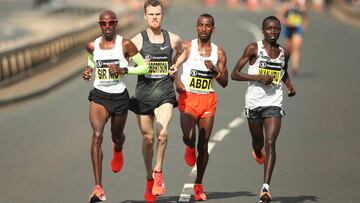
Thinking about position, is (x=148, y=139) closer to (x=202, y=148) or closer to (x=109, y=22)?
(x=202, y=148)

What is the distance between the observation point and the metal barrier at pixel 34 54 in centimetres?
2322

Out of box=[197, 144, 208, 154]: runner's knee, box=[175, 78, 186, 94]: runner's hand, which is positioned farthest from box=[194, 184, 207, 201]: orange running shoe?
box=[175, 78, 186, 94]: runner's hand

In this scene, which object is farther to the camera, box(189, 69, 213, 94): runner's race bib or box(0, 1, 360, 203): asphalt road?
box(0, 1, 360, 203): asphalt road

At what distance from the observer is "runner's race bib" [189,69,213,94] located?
35.7 feet

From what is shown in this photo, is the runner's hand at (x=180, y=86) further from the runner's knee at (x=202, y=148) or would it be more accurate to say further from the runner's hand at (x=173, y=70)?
the runner's knee at (x=202, y=148)

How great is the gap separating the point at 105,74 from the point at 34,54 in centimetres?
1567

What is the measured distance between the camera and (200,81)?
35.9 ft

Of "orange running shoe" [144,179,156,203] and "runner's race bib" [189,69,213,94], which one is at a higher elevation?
"runner's race bib" [189,69,213,94]

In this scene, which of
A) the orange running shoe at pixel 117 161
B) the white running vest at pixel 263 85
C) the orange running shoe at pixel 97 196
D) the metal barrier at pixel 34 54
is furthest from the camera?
the metal barrier at pixel 34 54

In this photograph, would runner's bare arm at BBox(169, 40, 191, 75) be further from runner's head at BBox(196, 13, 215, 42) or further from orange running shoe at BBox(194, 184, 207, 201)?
orange running shoe at BBox(194, 184, 207, 201)

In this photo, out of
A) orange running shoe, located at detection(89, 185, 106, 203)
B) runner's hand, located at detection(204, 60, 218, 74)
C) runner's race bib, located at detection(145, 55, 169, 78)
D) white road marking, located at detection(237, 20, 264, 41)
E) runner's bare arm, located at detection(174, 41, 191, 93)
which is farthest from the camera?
white road marking, located at detection(237, 20, 264, 41)

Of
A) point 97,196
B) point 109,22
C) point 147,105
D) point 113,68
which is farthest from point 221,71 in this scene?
point 97,196

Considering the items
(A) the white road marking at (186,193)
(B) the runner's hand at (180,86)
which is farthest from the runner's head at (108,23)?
(A) the white road marking at (186,193)

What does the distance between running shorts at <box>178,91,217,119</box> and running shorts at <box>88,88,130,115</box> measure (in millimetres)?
Result: 678
